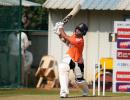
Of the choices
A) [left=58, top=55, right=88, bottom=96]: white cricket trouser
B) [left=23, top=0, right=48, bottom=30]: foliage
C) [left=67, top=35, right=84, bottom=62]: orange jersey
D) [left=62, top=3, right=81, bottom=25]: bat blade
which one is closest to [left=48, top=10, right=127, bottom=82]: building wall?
[left=23, top=0, right=48, bottom=30]: foliage

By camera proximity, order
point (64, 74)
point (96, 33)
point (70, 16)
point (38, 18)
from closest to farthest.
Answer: point (64, 74) → point (70, 16) → point (96, 33) → point (38, 18)

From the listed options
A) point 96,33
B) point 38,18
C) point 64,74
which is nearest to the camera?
point 64,74

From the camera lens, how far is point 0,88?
84.5ft

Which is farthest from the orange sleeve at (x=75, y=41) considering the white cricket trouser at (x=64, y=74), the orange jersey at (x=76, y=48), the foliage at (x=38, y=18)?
the foliage at (x=38, y=18)

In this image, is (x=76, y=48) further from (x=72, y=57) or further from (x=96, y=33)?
(x=96, y=33)

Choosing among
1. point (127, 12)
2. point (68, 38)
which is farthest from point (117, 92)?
point (127, 12)

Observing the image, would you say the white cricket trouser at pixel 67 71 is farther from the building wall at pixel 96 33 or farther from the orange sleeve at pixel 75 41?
the building wall at pixel 96 33

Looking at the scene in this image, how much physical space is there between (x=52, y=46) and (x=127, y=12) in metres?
3.25

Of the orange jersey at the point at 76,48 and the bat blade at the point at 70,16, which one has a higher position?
the bat blade at the point at 70,16

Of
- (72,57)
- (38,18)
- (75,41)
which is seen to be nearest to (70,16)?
(75,41)

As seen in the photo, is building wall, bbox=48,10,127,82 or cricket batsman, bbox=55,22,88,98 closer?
cricket batsman, bbox=55,22,88,98

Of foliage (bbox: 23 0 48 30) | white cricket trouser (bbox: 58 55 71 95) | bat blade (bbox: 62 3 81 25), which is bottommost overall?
white cricket trouser (bbox: 58 55 71 95)

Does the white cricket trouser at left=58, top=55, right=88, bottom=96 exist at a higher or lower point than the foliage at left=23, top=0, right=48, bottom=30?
lower

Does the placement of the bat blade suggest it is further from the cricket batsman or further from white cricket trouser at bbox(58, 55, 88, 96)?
white cricket trouser at bbox(58, 55, 88, 96)
